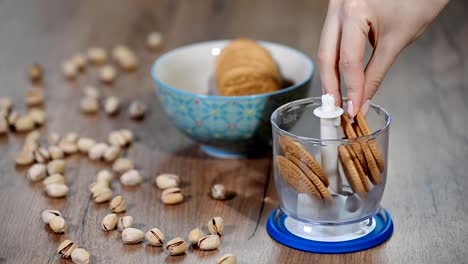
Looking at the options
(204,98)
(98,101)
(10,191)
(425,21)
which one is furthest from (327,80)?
(98,101)

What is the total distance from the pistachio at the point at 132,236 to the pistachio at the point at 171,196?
0.37ft

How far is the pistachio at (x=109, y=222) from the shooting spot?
1129 mm

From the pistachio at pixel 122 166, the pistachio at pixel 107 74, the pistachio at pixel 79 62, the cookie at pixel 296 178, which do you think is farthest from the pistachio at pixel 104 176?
the pistachio at pixel 79 62

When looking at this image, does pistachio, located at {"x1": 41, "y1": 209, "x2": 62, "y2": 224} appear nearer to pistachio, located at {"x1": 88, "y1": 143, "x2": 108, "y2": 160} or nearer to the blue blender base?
pistachio, located at {"x1": 88, "y1": 143, "x2": 108, "y2": 160}

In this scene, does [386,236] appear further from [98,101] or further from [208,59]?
[98,101]

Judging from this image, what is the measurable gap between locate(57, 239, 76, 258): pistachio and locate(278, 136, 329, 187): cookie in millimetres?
325

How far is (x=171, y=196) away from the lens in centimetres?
120

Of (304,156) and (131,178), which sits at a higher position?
(304,156)

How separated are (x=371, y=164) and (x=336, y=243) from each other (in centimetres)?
12

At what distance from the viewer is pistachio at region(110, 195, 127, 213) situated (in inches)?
46.4

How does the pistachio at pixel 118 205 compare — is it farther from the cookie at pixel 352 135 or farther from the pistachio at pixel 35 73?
the pistachio at pixel 35 73

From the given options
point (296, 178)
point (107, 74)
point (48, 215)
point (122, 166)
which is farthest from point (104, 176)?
point (107, 74)

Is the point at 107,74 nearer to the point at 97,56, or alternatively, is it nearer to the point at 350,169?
the point at 97,56

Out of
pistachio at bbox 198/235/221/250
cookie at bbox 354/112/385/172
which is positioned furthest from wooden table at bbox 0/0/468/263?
cookie at bbox 354/112/385/172
